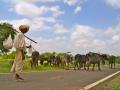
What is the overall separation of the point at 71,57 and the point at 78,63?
522 cm

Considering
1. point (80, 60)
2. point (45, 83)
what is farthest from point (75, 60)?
point (45, 83)

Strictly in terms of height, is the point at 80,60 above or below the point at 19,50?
above

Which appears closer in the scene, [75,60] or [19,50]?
[19,50]

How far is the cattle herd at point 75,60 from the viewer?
43.1 meters

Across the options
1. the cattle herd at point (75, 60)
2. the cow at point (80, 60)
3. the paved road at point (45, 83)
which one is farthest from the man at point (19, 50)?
the cow at point (80, 60)

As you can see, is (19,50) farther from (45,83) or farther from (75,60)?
(75,60)

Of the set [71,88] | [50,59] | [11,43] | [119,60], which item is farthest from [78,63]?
[119,60]

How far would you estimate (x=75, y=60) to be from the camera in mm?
47438

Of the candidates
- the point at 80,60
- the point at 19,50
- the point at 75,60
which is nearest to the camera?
the point at 19,50

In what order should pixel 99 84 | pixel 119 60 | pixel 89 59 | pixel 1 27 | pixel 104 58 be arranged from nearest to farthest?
pixel 99 84, pixel 89 59, pixel 104 58, pixel 119 60, pixel 1 27

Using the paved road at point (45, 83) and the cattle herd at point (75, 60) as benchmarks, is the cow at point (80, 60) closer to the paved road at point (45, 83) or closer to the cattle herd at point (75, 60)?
the cattle herd at point (75, 60)

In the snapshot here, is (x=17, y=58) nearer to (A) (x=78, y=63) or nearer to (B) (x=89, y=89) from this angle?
(B) (x=89, y=89)

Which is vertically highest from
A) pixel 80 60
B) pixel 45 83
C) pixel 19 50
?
pixel 80 60

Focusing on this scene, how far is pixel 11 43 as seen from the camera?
19750 mm
